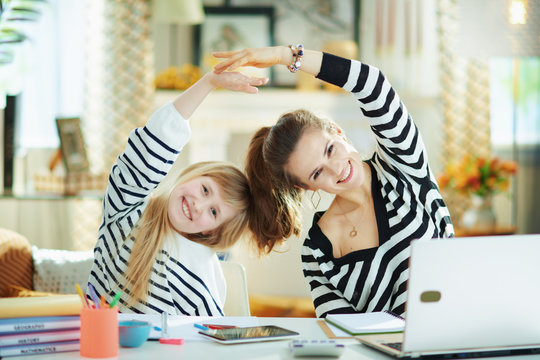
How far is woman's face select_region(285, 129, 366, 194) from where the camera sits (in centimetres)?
142

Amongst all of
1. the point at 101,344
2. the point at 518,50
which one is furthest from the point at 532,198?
the point at 101,344

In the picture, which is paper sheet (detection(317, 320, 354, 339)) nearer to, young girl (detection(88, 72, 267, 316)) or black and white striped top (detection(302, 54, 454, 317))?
black and white striped top (detection(302, 54, 454, 317))

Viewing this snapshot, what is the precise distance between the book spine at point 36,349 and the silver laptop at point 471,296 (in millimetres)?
522

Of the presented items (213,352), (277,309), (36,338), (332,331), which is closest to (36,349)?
(36,338)

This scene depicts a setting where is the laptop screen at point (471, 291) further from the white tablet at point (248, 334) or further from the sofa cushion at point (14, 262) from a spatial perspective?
the sofa cushion at point (14, 262)

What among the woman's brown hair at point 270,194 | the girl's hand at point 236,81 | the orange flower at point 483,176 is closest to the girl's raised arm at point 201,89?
the girl's hand at point 236,81

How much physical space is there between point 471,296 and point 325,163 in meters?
0.58

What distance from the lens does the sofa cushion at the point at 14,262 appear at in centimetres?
179

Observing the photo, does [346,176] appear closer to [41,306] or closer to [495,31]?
[41,306]

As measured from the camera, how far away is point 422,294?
891 millimetres

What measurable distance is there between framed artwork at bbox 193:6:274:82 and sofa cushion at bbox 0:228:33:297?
2.73 meters

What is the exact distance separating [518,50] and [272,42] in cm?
181

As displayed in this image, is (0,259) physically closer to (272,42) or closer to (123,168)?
(123,168)

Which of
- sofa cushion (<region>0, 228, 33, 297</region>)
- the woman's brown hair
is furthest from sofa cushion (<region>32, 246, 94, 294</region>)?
the woman's brown hair
